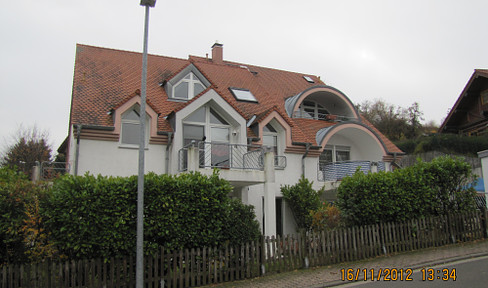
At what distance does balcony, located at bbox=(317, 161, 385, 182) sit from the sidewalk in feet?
18.2

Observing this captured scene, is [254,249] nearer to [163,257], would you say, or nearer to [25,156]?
[163,257]

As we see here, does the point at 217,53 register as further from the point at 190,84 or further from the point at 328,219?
the point at 328,219

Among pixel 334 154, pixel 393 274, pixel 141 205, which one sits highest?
pixel 334 154

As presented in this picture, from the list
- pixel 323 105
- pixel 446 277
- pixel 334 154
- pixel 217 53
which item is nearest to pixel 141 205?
pixel 446 277

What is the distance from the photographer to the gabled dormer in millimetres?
18734

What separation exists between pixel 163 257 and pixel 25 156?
112 feet

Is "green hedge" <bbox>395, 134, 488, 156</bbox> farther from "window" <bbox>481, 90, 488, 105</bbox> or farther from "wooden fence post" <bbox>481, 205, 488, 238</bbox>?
"wooden fence post" <bbox>481, 205, 488, 238</bbox>

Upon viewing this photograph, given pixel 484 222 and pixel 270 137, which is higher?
pixel 270 137

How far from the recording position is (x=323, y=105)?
2320 centimetres

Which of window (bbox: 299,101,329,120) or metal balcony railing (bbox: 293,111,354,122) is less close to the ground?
window (bbox: 299,101,329,120)

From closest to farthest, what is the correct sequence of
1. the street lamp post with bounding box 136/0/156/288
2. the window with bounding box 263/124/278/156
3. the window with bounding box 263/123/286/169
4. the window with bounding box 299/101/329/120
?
1. the street lamp post with bounding box 136/0/156/288
2. the window with bounding box 263/123/286/169
3. the window with bounding box 263/124/278/156
4. the window with bounding box 299/101/329/120

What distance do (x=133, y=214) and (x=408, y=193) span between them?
915 cm

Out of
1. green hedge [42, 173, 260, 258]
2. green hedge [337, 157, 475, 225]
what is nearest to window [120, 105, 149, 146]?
green hedge [42, 173, 260, 258]

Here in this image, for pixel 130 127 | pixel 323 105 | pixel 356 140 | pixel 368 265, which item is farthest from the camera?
pixel 323 105
